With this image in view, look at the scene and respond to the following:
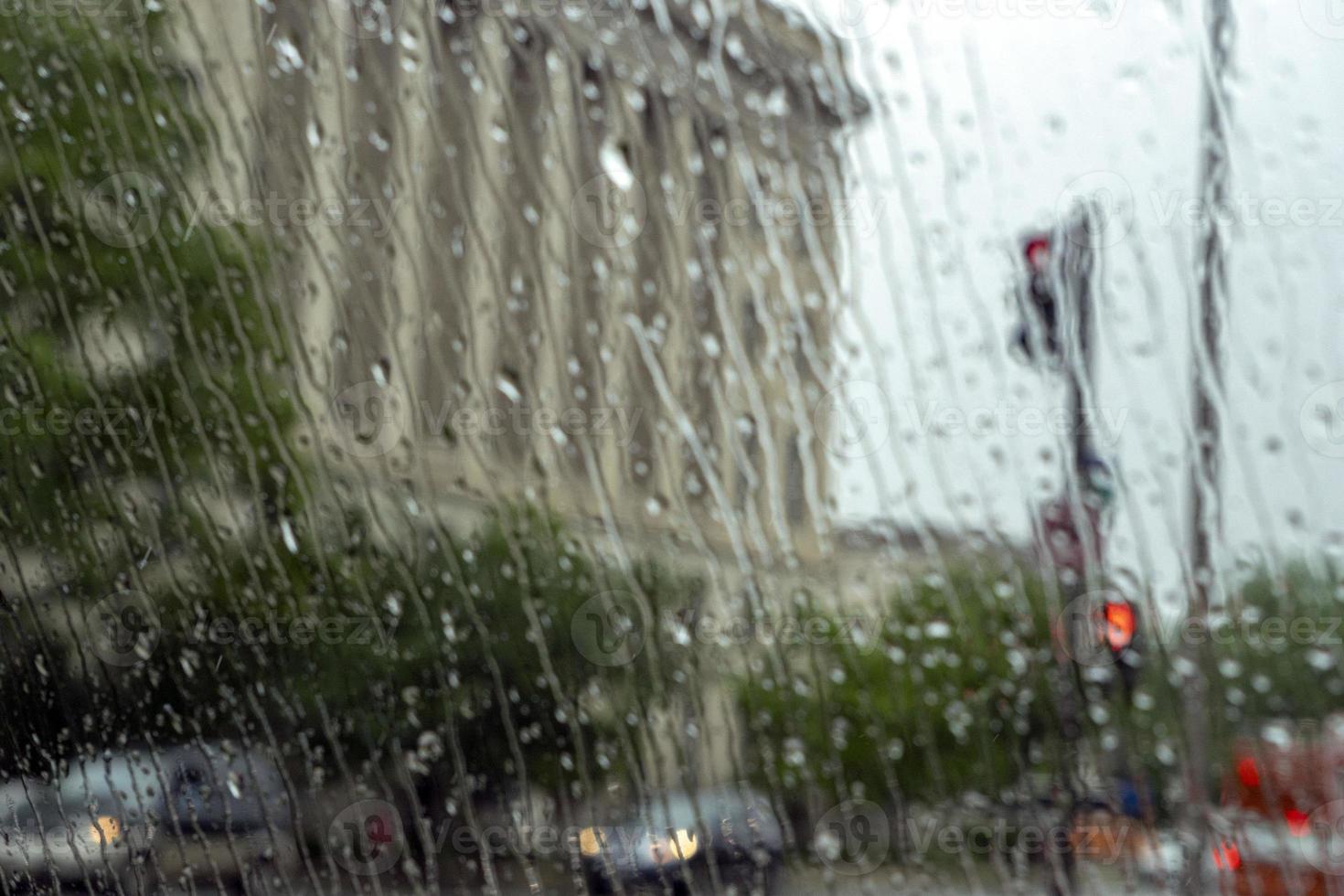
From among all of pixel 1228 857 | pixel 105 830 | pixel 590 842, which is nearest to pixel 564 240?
pixel 590 842

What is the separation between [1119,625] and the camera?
48.5 inches

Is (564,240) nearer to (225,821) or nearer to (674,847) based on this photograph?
(674,847)

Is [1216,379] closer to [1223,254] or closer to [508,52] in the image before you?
[1223,254]

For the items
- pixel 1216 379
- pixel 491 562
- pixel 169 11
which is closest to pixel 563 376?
pixel 491 562

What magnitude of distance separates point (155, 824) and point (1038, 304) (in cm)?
155

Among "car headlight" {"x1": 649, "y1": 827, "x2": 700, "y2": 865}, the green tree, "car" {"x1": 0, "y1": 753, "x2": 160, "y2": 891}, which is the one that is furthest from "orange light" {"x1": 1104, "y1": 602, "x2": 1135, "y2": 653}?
"car" {"x1": 0, "y1": 753, "x2": 160, "y2": 891}

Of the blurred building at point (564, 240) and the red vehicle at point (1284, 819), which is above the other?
the blurred building at point (564, 240)

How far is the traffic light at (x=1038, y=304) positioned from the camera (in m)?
1.29

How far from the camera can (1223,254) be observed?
→ 1222mm

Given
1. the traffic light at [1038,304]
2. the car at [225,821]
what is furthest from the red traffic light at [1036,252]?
the car at [225,821]

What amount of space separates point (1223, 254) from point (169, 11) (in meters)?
1.72

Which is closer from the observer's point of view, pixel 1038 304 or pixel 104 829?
pixel 1038 304

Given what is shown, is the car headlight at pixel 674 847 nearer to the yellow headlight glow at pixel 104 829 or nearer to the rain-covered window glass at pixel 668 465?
the rain-covered window glass at pixel 668 465

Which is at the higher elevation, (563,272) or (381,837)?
(563,272)
